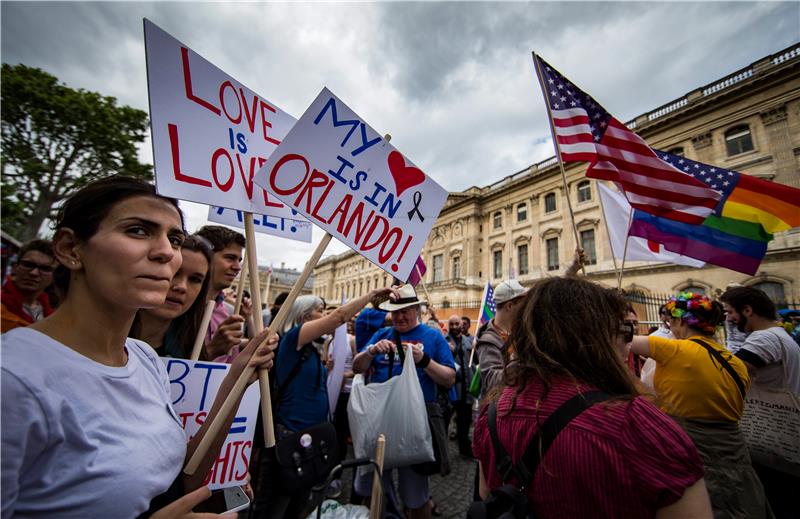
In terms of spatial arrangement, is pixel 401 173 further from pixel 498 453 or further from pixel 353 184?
pixel 498 453

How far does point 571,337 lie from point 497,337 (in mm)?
1409

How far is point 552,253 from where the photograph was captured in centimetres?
2244

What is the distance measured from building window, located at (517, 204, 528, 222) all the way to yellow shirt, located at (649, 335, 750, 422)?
24.1 m

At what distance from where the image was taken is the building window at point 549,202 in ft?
76.4

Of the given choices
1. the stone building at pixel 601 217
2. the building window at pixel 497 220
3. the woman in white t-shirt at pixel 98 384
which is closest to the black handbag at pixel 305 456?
the woman in white t-shirt at pixel 98 384

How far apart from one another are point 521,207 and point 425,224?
25.6m

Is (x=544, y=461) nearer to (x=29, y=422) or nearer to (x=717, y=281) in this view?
(x=29, y=422)

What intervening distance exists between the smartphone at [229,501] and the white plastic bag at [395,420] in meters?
0.98

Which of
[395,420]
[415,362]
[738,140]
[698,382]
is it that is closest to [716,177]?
[698,382]

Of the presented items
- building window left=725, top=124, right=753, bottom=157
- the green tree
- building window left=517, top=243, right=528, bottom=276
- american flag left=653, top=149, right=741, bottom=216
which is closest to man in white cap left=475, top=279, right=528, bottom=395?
american flag left=653, top=149, right=741, bottom=216

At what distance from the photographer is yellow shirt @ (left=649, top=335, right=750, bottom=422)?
216 centimetres

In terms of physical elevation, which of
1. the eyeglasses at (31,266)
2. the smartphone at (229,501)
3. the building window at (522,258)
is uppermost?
the building window at (522,258)

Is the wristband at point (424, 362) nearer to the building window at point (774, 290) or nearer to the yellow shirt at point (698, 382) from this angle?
the yellow shirt at point (698, 382)

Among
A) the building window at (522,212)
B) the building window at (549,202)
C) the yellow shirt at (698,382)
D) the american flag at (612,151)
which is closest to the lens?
the yellow shirt at (698,382)
